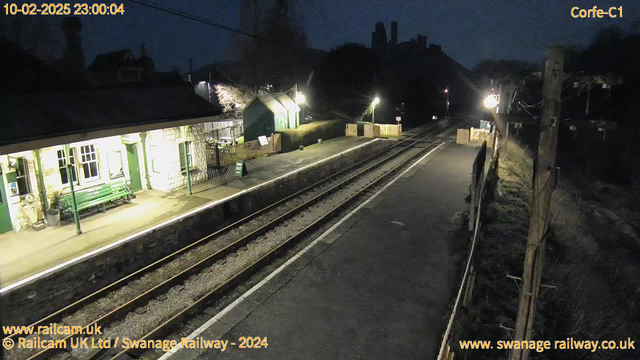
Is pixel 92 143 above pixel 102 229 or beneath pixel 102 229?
above

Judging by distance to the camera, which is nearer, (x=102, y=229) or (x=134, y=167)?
(x=102, y=229)

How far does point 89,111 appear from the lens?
511 inches

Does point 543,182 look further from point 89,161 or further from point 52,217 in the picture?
point 89,161

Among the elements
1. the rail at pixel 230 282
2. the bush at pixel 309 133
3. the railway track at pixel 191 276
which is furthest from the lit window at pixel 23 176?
the bush at pixel 309 133

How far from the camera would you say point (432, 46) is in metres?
120

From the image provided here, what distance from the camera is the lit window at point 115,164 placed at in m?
14.1

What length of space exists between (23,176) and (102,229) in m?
2.82

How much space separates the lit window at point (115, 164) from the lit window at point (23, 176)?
2.73 metres

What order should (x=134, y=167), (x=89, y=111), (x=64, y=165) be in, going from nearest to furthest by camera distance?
1. (x=64, y=165)
2. (x=89, y=111)
3. (x=134, y=167)

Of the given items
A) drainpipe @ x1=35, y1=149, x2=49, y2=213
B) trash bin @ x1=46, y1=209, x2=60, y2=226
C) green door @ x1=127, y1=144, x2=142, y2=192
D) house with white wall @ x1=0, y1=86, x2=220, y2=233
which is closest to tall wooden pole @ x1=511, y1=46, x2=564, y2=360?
house with white wall @ x1=0, y1=86, x2=220, y2=233

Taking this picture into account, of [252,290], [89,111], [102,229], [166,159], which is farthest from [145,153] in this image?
[252,290]

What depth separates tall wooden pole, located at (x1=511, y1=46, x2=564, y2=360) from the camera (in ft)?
15.4

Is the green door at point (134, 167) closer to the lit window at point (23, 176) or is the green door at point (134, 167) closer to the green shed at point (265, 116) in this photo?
the lit window at point (23, 176)

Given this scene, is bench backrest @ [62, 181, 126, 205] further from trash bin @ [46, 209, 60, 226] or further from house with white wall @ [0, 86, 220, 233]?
trash bin @ [46, 209, 60, 226]
